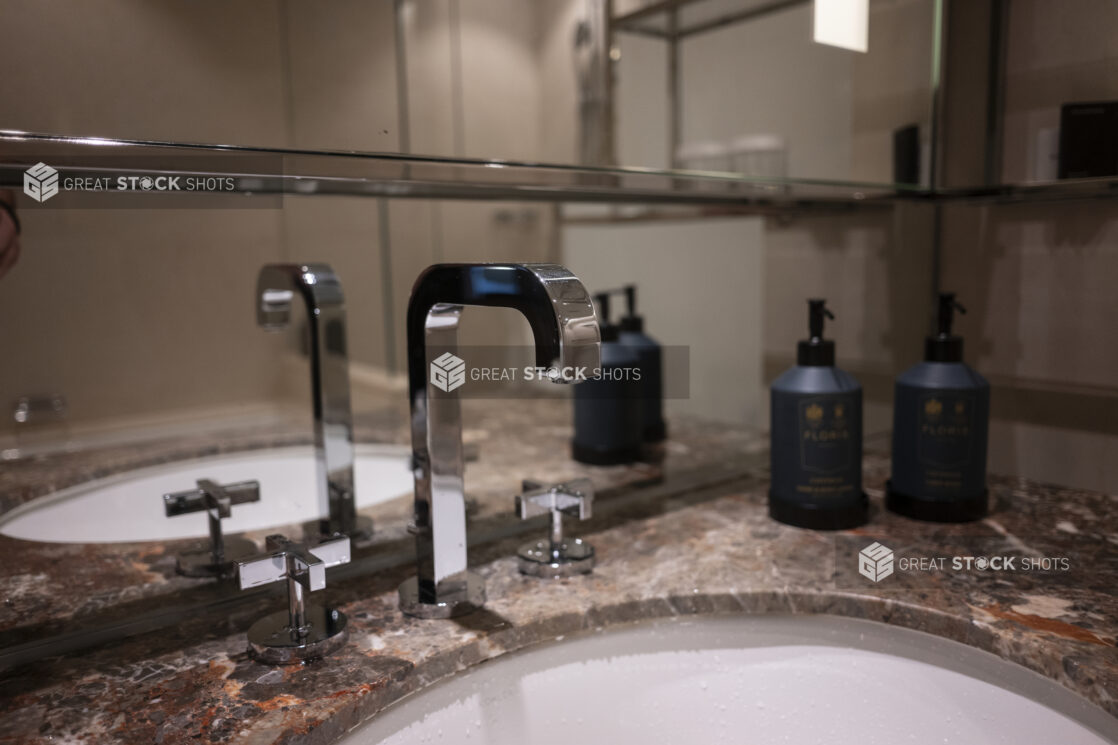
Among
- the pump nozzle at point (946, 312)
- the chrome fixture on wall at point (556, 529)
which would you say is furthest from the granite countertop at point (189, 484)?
the pump nozzle at point (946, 312)

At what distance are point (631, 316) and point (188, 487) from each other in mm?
556

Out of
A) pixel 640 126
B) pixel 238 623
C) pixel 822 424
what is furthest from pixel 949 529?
pixel 238 623

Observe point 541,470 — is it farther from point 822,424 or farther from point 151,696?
point 151,696

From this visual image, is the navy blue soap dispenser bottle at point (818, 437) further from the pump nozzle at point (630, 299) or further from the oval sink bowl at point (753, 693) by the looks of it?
the pump nozzle at point (630, 299)

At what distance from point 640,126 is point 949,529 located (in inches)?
22.3

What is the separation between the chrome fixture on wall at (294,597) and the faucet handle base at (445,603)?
6cm

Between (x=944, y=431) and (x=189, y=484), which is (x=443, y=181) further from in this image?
(x=944, y=431)

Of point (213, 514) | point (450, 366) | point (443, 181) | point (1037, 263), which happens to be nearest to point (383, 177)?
point (443, 181)

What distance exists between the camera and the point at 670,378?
1.17 meters

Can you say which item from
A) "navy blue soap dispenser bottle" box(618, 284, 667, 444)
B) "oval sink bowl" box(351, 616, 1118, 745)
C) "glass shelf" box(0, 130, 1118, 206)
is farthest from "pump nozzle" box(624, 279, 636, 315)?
"oval sink bowl" box(351, 616, 1118, 745)

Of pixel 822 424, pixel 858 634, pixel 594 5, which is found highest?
pixel 594 5

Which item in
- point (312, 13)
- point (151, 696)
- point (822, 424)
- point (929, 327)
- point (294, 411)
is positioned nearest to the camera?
point (151, 696)

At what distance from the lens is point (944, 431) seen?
2.78 feet

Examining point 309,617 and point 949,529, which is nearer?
point 309,617
